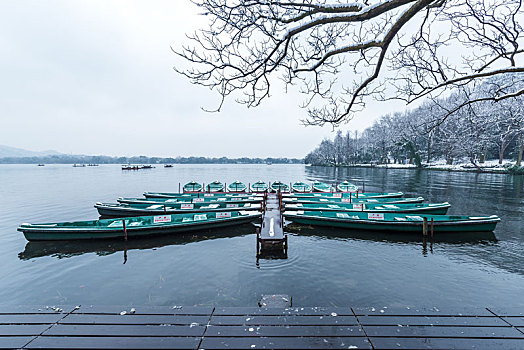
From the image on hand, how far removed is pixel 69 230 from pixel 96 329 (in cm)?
1327

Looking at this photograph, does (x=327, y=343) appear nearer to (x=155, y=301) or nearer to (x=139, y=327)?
(x=139, y=327)

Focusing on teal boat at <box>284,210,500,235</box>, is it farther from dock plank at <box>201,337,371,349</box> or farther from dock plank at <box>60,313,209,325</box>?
dock plank at <box>60,313,209,325</box>

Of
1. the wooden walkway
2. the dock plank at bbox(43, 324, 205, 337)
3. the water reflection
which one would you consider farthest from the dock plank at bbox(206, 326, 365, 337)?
the water reflection

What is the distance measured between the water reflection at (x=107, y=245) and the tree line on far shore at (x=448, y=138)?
74.6ft

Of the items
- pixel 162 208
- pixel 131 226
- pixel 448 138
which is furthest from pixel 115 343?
pixel 448 138

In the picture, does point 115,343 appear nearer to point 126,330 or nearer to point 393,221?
point 126,330

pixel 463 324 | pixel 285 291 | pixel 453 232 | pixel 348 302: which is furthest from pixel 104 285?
pixel 453 232

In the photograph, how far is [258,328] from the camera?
12.0ft

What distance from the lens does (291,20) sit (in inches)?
207

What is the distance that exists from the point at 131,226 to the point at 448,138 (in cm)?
7947

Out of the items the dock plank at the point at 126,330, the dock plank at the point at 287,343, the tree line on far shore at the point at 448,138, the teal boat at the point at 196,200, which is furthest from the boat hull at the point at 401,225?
the dock plank at the point at 126,330

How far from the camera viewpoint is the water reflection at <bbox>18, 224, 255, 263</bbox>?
→ 12.8 meters

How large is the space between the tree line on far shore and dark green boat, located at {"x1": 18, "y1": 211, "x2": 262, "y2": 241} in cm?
2102

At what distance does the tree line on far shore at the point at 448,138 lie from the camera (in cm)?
5219
